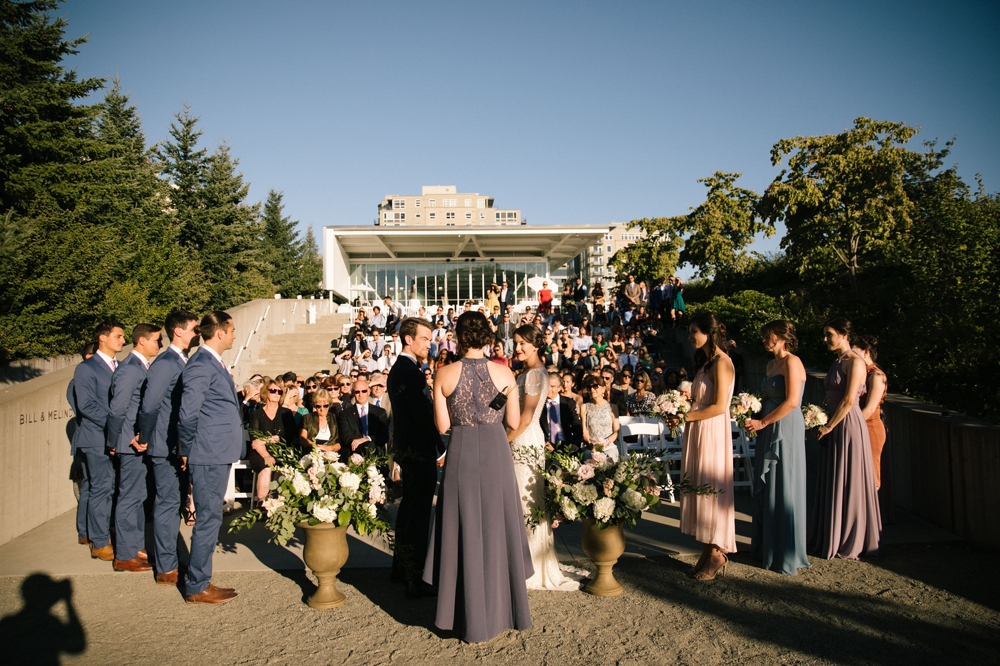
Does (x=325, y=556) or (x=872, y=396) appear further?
(x=872, y=396)

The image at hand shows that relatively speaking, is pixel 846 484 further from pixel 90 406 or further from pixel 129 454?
pixel 90 406

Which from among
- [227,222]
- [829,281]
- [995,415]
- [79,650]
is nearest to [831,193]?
[829,281]

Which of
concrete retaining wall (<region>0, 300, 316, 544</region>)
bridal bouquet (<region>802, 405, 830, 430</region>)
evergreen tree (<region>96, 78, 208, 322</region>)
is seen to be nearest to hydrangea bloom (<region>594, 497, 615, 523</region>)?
bridal bouquet (<region>802, 405, 830, 430</region>)

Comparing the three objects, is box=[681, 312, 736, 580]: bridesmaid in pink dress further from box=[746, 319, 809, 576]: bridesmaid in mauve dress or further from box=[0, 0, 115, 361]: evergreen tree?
box=[0, 0, 115, 361]: evergreen tree

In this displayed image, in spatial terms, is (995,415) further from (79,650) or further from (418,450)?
(79,650)

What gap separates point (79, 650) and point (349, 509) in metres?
1.86

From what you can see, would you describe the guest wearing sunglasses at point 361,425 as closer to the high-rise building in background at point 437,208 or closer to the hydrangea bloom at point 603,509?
the hydrangea bloom at point 603,509

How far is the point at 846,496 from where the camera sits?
5887 mm

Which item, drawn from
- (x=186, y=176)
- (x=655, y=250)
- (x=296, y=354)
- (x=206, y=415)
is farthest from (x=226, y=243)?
(x=206, y=415)

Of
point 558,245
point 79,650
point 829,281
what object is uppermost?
point 558,245

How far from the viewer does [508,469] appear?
4.48m

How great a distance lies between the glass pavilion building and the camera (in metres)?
33.0

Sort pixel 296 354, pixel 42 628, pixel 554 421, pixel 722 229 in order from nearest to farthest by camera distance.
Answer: pixel 42 628, pixel 554 421, pixel 296 354, pixel 722 229

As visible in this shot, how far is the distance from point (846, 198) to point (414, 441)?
23.4 m
